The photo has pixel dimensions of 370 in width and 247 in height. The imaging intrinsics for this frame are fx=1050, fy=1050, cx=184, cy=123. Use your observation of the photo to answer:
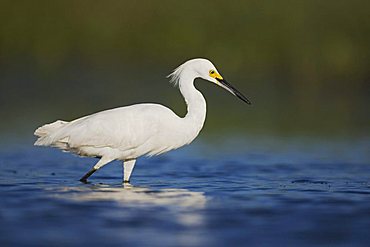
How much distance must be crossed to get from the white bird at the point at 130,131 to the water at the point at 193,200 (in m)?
0.44

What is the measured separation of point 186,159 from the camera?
15.7 metres

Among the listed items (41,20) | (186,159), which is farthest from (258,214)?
(41,20)

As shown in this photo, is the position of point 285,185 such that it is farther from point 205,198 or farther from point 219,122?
point 219,122

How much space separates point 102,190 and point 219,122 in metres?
8.87

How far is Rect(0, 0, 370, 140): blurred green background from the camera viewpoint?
2583 centimetres

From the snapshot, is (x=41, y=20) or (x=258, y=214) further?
(x=41, y=20)

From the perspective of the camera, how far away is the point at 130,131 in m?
12.1

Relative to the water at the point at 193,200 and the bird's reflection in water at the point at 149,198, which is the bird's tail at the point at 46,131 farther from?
the bird's reflection in water at the point at 149,198

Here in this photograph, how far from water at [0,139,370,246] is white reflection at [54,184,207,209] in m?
0.01

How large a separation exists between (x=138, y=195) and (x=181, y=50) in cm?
1888

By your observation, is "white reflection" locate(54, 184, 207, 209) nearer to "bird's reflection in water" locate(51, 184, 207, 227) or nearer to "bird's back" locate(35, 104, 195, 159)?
"bird's reflection in water" locate(51, 184, 207, 227)

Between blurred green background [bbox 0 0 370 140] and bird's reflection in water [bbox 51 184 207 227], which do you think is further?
blurred green background [bbox 0 0 370 140]

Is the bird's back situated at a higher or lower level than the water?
higher

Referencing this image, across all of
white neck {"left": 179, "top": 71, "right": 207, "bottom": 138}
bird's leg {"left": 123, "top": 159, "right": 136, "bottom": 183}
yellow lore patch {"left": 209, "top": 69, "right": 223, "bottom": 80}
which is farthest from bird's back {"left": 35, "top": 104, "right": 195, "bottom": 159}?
yellow lore patch {"left": 209, "top": 69, "right": 223, "bottom": 80}
